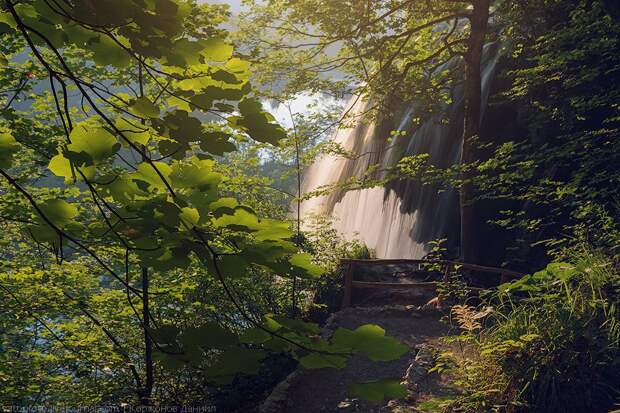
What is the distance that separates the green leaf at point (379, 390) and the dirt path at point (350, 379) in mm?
4117

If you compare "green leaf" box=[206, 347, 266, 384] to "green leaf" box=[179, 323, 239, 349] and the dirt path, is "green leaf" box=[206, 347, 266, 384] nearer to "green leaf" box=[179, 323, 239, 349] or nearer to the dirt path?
"green leaf" box=[179, 323, 239, 349]

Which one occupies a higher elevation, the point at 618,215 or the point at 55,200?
the point at 618,215

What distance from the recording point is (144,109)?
1479mm

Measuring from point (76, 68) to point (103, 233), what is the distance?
226 inches

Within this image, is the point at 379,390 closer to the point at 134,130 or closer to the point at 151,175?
the point at 151,175

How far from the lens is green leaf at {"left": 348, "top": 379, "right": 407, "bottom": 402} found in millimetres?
1160

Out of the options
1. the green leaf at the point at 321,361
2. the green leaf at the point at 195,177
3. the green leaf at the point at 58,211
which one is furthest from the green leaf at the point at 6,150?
the green leaf at the point at 321,361

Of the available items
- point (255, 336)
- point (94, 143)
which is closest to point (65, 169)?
point (94, 143)

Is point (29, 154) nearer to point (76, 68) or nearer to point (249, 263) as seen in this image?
point (76, 68)

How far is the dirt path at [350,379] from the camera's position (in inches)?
248

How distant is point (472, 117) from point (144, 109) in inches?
399

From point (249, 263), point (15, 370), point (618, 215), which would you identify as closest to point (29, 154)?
point (15, 370)

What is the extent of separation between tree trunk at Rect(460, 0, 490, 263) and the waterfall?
0.78 m

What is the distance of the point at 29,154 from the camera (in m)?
7.00
